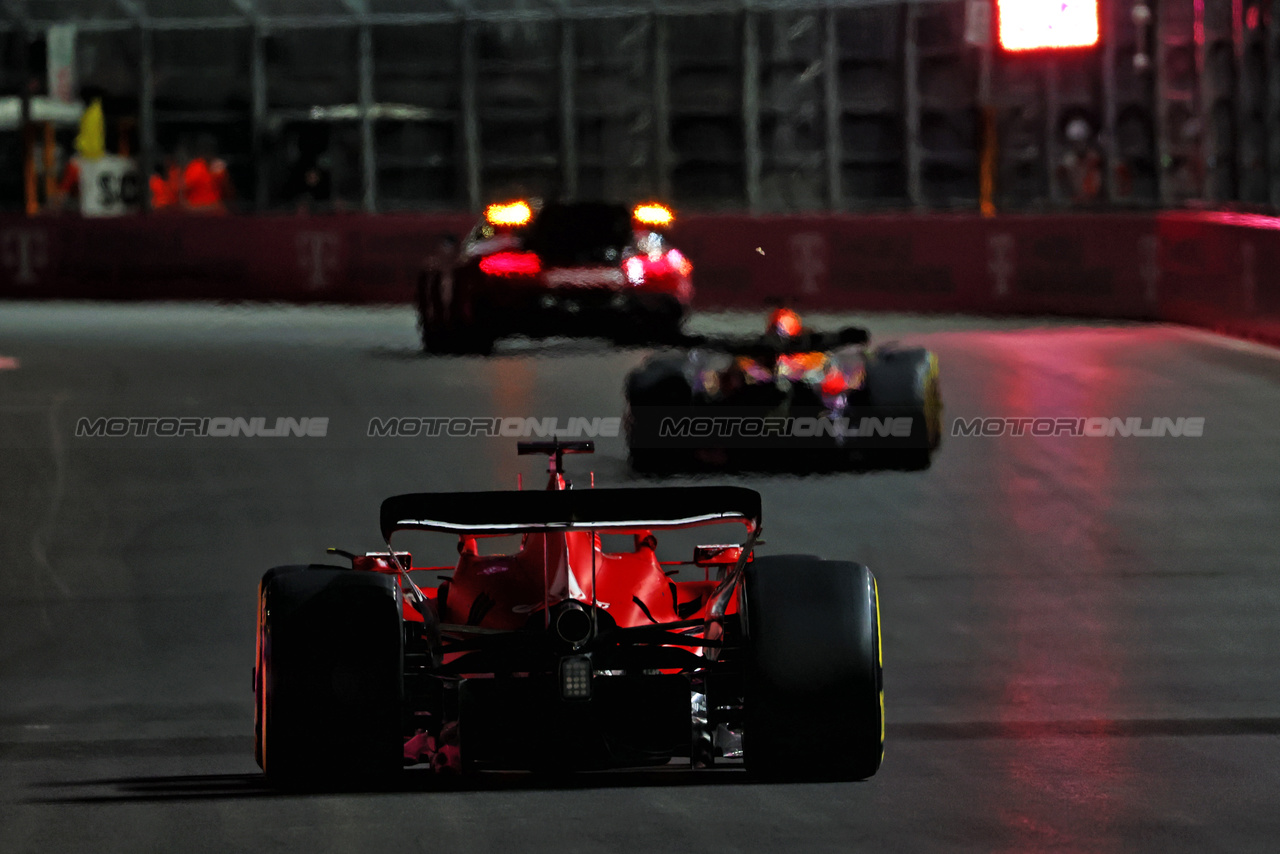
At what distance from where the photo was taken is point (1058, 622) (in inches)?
364

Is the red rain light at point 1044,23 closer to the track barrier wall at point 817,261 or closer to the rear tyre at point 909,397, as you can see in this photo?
the track barrier wall at point 817,261

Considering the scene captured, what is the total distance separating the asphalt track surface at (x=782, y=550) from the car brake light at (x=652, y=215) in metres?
2.55

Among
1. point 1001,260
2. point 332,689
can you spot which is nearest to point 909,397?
point 332,689

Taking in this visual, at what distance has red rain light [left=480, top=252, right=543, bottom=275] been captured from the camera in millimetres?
21438

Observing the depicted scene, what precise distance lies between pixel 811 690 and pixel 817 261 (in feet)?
71.4

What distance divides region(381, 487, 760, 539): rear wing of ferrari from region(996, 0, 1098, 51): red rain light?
24.1 m

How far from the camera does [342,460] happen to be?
13992 mm

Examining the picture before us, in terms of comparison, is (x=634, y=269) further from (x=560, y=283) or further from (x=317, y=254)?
(x=317, y=254)

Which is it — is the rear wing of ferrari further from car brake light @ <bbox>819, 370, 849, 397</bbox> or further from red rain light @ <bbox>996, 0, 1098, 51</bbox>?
red rain light @ <bbox>996, 0, 1098, 51</bbox>

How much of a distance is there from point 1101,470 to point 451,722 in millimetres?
8102

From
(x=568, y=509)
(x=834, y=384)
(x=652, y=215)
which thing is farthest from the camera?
(x=652, y=215)

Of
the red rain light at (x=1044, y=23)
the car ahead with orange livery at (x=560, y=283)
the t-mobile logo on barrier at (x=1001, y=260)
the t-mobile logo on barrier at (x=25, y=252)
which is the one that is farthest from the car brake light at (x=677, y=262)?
the t-mobile logo on barrier at (x=25, y=252)

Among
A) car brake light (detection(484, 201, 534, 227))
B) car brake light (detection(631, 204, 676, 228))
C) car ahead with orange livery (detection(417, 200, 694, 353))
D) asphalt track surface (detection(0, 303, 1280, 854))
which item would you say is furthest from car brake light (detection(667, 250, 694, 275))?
asphalt track surface (detection(0, 303, 1280, 854))

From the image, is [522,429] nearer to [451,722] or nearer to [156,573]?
[156,573]
